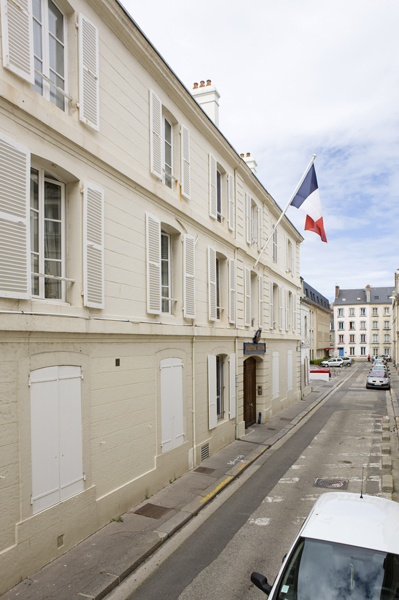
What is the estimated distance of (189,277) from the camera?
1138 centimetres

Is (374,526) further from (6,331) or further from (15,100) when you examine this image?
(15,100)

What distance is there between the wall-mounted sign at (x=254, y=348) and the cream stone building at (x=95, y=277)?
2899 millimetres

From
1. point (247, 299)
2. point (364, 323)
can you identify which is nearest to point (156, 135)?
point (247, 299)

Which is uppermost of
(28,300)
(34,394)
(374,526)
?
(28,300)

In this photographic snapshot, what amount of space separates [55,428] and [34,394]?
0.72 m

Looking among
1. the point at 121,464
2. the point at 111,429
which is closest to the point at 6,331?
the point at 111,429

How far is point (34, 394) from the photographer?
6.23 metres

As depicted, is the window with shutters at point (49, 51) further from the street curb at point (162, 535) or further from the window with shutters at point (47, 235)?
the street curb at point (162, 535)

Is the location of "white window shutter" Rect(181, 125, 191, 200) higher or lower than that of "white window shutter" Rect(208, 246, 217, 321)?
higher

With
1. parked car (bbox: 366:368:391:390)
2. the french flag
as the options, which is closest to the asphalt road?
the french flag

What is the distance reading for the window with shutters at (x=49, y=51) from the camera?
6676mm

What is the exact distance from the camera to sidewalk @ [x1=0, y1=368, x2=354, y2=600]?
584cm

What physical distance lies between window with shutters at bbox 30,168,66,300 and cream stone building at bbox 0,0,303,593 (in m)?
0.02

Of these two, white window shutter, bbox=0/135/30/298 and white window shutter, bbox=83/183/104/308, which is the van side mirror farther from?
white window shutter, bbox=83/183/104/308
